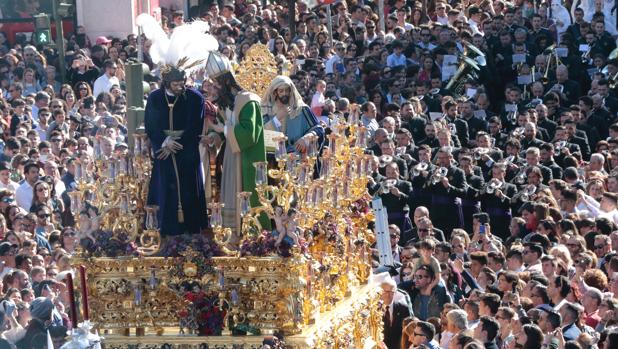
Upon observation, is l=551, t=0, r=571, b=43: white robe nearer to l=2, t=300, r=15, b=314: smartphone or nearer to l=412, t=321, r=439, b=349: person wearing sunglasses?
l=412, t=321, r=439, b=349: person wearing sunglasses

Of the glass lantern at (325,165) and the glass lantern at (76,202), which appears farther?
the glass lantern at (325,165)

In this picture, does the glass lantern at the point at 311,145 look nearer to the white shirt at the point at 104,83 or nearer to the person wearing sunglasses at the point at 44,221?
the person wearing sunglasses at the point at 44,221

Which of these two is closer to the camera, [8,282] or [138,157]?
[138,157]

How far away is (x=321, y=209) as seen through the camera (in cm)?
1528

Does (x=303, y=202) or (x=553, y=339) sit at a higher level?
(x=303, y=202)

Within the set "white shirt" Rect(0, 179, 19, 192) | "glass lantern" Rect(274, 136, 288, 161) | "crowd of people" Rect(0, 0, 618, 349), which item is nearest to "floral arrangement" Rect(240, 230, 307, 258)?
"glass lantern" Rect(274, 136, 288, 161)

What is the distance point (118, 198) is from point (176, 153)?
2.27 feet

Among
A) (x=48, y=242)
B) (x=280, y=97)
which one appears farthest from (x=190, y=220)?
(x=48, y=242)

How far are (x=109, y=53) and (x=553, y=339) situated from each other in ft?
55.2

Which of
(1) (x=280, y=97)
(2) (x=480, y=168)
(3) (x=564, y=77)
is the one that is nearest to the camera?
(1) (x=280, y=97)

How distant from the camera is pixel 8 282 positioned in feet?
59.2

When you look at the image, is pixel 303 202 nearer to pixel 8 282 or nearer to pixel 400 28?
pixel 8 282

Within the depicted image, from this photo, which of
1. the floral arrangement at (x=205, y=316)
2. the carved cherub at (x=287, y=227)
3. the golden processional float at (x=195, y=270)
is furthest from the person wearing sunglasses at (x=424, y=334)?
the floral arrangement at (x=205, y=316)

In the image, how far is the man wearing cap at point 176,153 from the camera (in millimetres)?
15328
